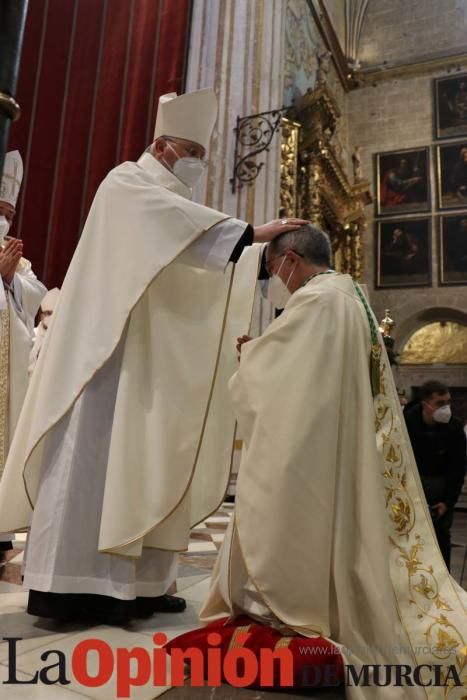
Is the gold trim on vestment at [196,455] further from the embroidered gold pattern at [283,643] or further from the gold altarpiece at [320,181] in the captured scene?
the gold altarpiece at [320,181]

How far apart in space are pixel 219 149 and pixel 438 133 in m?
9.75

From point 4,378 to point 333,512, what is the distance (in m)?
2.28

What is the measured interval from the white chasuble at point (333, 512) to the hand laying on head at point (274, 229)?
0.32 m

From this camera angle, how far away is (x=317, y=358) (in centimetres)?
167

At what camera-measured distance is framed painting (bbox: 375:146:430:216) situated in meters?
14.0

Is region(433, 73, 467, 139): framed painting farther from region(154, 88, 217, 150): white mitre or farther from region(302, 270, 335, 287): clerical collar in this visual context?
region(302, 270, 335, 287): clerical collar

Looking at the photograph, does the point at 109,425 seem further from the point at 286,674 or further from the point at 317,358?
the point at 286,674

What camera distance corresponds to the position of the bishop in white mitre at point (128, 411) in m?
1.87

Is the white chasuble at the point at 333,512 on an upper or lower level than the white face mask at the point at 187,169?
lower

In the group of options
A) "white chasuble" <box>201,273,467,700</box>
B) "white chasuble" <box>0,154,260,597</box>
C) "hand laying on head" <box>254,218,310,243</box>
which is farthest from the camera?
"hand laying on head" <box>254,218,310,243</box>

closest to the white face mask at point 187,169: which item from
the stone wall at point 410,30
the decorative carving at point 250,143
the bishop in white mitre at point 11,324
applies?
the bishop in white mitre at point 11,324

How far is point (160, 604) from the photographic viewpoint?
2100 millimetres

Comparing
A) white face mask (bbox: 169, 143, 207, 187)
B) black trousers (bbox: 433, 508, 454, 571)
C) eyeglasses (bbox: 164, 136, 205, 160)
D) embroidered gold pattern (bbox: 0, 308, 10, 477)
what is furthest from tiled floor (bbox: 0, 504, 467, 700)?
eyeglasses (bbox: 164, 136, 205, 160)

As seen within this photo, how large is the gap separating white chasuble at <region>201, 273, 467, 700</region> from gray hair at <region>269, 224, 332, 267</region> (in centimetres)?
17
